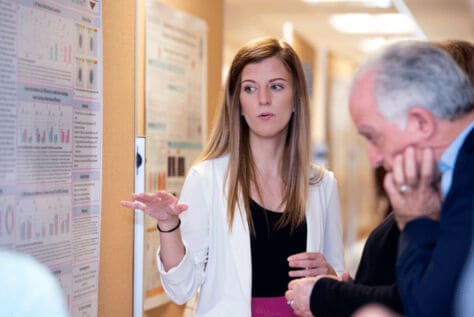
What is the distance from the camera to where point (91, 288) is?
2.34 m

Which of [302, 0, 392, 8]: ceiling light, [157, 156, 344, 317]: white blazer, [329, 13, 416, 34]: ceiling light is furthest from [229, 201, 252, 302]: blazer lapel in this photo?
[329, 13, 416, 34]: ceiling light

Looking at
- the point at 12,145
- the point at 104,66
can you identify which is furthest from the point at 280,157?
the point at 12,145

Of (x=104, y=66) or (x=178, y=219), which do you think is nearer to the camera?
(x=178, y=219)

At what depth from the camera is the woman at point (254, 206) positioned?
2.34 m

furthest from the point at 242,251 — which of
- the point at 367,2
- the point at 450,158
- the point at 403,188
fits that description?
the point at 367,2

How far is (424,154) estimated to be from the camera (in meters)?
1.50

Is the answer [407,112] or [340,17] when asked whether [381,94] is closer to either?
[407,112]

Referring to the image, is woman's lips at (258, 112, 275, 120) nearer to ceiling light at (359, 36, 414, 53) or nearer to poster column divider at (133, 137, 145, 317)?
poster column divider at (133, 137, 145, 317)

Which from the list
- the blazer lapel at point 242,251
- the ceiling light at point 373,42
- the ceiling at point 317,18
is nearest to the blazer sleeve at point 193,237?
the blazer lapel at point 242,251

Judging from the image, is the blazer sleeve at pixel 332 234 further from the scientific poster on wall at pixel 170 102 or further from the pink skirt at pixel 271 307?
the scientific poster on wall at pixel 170 102

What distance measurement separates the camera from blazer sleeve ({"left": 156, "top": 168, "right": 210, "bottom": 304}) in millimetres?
2346

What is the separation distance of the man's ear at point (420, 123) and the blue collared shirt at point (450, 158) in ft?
0.17

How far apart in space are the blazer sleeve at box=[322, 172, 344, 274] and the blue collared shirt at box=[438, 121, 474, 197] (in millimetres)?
1145

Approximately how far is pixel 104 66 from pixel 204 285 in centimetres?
82
